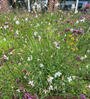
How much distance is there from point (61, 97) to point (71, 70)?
47 centimetres

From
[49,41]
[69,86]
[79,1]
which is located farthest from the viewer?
[79,1]

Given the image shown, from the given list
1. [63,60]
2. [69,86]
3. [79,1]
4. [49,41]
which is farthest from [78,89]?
[79,1]

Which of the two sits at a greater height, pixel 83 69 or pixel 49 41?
pixel 49 41

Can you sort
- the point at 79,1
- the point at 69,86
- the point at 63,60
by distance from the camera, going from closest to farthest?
the point at 69,86 < the point at 63,60 < the point at 79,1

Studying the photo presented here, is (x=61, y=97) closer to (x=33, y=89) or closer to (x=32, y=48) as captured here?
(x=33, y=89)

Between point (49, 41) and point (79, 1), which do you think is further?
point (79, 1)

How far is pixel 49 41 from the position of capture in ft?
6.31

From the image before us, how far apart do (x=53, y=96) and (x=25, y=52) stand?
3.04ft

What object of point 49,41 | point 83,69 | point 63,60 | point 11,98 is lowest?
point 11,98

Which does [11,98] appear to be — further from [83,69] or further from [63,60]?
[83,69]

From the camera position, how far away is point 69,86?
155 cm

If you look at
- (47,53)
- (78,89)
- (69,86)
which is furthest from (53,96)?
(47,53)

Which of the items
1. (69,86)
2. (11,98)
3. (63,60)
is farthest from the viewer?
(63,60)

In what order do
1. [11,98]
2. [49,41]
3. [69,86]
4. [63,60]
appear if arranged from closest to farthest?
[11,98] → [69,86] → [63,60] → [49,41]
